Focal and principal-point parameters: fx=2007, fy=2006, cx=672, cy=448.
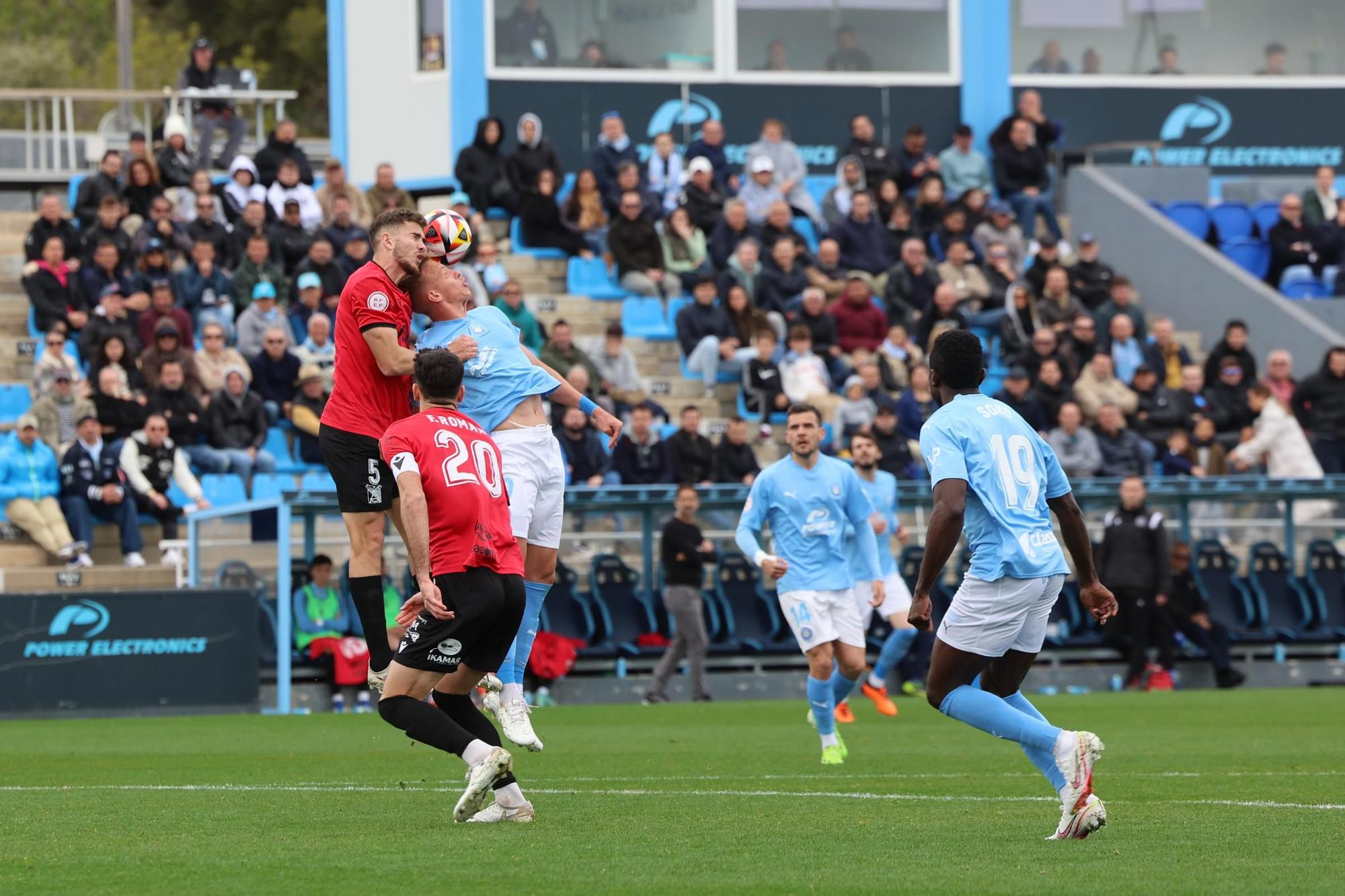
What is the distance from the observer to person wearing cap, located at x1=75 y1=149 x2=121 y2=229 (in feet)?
79.1

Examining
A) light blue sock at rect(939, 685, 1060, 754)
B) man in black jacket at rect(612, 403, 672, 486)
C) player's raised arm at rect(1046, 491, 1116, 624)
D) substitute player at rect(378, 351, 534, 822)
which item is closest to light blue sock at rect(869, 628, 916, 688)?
man in black jacket at rect(612, 403, 672, 486)

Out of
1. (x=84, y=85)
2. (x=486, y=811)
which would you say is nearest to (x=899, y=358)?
(x=486, y=811)

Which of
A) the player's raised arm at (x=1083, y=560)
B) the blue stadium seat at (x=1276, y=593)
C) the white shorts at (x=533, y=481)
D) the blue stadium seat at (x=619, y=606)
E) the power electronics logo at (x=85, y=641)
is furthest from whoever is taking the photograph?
→ the blue stadium seat at (x=1276, y=593)

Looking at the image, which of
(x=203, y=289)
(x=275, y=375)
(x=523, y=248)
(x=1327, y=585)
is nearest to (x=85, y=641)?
Result: (x=275, y=375)

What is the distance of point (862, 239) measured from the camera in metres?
26.3

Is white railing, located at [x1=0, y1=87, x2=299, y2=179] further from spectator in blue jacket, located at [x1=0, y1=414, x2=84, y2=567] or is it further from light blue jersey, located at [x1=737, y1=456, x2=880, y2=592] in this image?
light blue jersey, located at [x1=737, y1=456, x2=880, y2=592]

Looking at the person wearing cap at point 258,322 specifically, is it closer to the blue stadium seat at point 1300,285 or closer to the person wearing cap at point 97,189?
the person wearing cap at point 97,189

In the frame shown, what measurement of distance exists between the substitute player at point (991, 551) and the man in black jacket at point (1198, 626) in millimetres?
14195

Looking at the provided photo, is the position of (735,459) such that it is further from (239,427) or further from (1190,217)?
(1190,217)

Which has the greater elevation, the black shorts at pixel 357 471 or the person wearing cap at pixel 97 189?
the person wearing cap at pixel 97 189

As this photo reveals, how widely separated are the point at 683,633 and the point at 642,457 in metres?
2.47

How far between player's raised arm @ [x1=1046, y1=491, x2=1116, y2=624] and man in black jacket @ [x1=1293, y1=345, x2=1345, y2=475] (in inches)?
656

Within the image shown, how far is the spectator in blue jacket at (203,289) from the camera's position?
22812 mm

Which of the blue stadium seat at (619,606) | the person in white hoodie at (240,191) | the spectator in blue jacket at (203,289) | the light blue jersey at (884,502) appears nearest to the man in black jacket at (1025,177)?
the blue stadium seat at (619,606)
